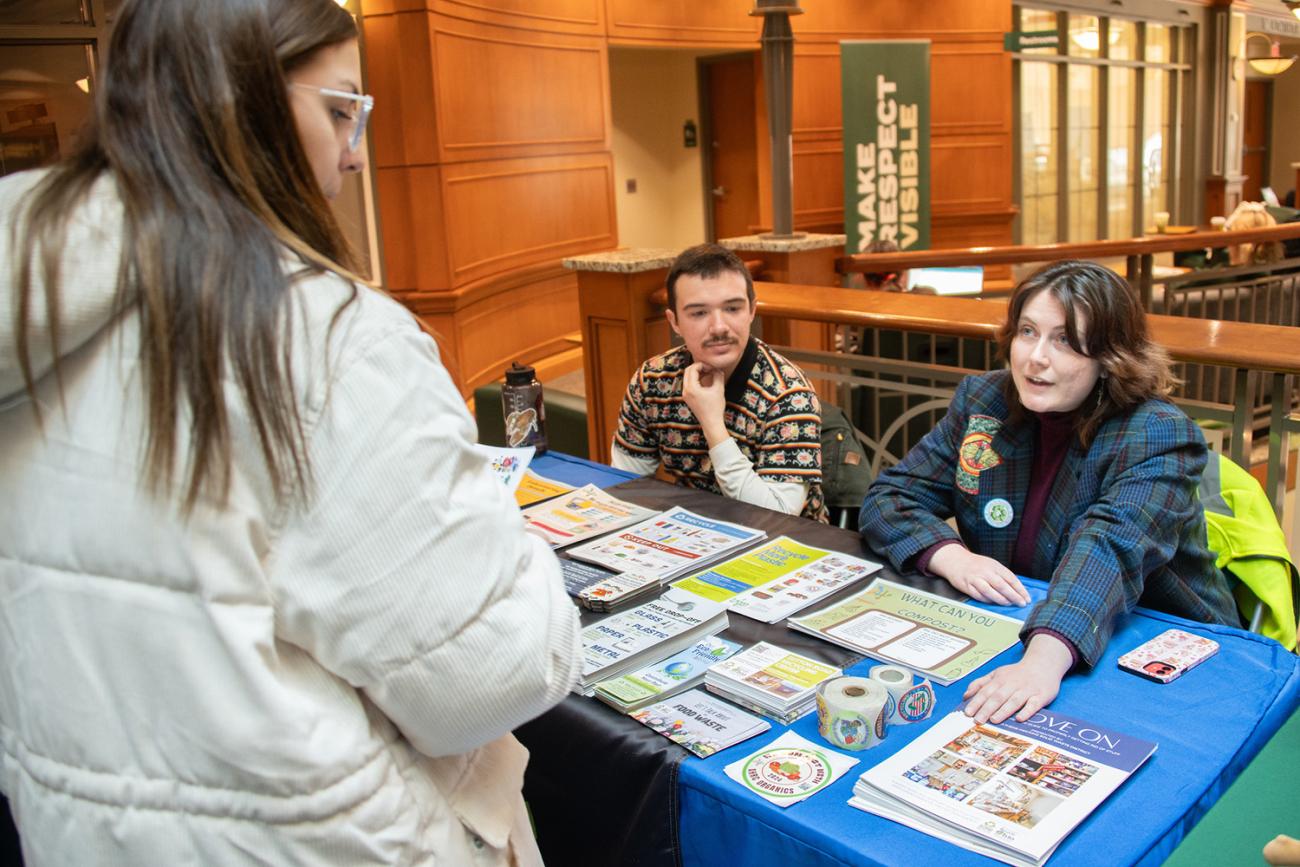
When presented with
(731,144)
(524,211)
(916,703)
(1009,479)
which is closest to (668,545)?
(1009,479)

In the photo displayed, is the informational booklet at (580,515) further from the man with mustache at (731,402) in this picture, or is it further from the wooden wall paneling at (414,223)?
the wooden wall paneling at (414,223)

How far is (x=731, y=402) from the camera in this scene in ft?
8.38

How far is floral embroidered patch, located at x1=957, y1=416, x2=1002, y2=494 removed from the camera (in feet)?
6.34

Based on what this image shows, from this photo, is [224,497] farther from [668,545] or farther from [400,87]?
[400,87]

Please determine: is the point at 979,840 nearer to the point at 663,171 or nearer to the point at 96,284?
the point at 96,284

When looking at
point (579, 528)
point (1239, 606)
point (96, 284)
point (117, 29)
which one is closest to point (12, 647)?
point (96, 284)

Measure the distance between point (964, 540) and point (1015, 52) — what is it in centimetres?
991

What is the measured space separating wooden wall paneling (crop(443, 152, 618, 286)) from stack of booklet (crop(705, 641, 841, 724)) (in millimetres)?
5166

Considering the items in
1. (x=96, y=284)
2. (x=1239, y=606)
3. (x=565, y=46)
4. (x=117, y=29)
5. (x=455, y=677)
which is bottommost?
(x=1239, y=606)

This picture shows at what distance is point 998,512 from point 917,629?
39cm

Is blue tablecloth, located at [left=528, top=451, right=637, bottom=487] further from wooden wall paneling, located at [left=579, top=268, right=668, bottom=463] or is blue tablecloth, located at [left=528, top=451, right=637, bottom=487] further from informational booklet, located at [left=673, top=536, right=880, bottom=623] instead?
wooden wall paneling, located at [left=579, top=268, right=668, bottom=463]

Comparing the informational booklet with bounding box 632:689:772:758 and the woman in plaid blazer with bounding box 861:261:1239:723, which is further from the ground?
the woman in plaid blazer with bounding box 861:261:1239:723

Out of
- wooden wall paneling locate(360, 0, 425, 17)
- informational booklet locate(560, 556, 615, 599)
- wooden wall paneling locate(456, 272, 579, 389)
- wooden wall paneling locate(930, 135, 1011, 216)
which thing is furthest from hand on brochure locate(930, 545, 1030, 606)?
wooden wall paneling locate(930, 135, 1011, 216)

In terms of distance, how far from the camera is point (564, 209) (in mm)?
7934
